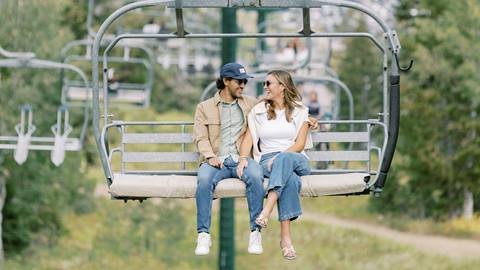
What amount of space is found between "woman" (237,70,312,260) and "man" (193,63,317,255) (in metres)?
0.07

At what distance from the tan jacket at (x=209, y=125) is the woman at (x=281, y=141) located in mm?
98

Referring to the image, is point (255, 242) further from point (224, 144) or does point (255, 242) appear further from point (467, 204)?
point (467, 204)

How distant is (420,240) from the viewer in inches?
1197

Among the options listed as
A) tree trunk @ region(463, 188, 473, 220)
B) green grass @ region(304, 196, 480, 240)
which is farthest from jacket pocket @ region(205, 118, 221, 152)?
tree trunk @ region(463, 188, 473, 220)

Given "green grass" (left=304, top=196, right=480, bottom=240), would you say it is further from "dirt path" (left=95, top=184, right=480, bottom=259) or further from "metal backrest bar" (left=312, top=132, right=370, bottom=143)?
"metal backrest bar" (left=312, top=132, right=370, bottom=143)

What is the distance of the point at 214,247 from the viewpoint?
32312 millimetres

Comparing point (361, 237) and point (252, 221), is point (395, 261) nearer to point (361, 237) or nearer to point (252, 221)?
point (361, 237)

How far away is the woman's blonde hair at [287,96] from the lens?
8344mm

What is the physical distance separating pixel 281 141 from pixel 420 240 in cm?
2228

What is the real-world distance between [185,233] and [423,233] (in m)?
4.92

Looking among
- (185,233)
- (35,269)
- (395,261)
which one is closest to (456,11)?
(395,261)

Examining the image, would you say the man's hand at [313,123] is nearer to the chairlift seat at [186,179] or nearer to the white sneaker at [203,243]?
the chairlift seat at [186,179]

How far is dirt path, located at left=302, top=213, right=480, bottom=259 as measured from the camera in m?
28.6

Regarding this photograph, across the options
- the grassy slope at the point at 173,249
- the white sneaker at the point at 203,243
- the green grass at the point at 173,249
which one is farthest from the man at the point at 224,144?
the green grass at the point at 173,249
